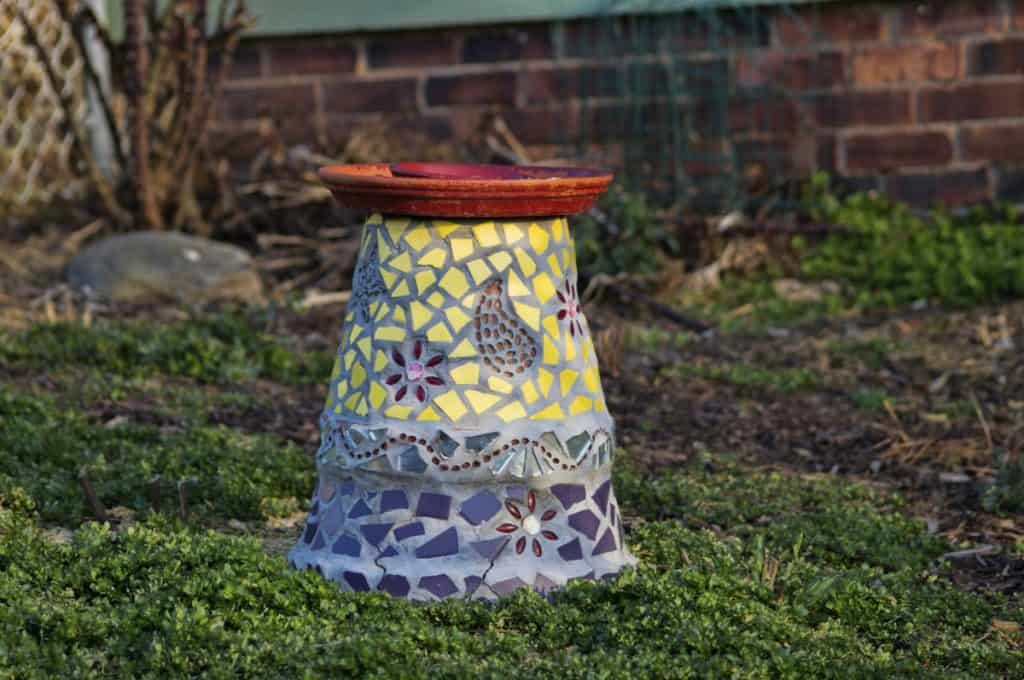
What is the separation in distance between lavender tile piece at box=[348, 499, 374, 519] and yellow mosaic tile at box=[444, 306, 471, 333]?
484mm

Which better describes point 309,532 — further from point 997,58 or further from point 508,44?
point 997,58

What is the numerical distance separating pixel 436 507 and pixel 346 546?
25cm

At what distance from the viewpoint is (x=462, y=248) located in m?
3.69

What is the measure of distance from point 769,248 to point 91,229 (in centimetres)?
393

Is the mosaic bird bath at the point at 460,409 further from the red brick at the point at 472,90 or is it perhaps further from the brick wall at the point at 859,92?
the red brick at the point at 472,90

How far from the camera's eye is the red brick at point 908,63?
28.4ft

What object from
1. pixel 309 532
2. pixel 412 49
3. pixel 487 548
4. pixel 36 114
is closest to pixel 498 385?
pixel 487 548

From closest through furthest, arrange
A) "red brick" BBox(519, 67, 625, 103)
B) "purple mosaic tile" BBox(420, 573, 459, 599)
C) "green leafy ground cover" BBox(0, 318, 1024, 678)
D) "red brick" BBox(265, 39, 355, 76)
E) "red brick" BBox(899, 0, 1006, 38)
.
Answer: "green leafy ground cover" BBox(0, 318, 1024, 678) < "purple mosaic tile" BBox(420, 573, 459, 599) < "red brick" BBox(899, 0, 1006, 38) < "red brick" BBox(519, 67, 625, 103) < "red brick" BBox(265, 39, 355, 76)

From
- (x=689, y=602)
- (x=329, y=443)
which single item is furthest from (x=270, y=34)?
(x=689, y=602)

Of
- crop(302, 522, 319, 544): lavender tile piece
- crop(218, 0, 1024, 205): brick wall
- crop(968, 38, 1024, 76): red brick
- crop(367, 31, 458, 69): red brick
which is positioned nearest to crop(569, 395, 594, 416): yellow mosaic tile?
crop(302, 522, 319, 544): lavender tile piece

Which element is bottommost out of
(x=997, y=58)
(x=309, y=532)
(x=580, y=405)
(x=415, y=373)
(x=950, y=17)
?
(x=309, y=532)

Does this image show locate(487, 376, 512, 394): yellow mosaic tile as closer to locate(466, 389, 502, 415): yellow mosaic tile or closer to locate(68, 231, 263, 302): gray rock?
locate(466, 389, 502, 415): yellow mosaic tile

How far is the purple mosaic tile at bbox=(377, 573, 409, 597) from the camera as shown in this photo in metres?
3.62

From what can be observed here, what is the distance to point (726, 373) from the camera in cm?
646
